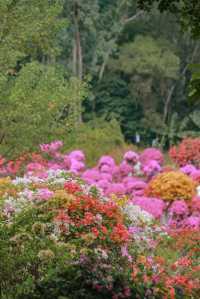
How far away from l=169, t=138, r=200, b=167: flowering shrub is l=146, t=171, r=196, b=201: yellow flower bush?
5.03 meters

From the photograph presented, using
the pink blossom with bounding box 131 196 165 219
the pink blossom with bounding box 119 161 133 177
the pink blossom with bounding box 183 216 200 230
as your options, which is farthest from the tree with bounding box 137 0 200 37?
the pink blossom with bounding box 119 161 133 177

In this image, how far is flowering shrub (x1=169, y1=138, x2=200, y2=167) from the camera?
24453 mm

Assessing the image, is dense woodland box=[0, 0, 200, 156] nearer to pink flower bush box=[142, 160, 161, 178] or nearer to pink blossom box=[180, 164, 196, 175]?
pink flower bush box=[142, 160, 161, 178]

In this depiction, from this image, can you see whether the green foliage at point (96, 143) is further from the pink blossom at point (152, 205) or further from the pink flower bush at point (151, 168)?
the pink blossom at point (152, 205)

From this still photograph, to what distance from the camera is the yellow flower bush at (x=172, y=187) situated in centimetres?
1900

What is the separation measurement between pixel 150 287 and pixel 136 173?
14.1 m

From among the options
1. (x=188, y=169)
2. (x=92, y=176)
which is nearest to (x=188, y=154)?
(x=188, y=169)

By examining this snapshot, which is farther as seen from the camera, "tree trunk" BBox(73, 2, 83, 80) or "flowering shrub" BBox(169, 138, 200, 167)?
"tree trunk" BBox(73, 2, 83, 80)

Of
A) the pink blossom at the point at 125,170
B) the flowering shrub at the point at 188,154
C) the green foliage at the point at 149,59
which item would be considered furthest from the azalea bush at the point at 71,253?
the green foliage at the point at 149,59

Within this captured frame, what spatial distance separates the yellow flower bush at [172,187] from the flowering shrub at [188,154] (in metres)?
5.03

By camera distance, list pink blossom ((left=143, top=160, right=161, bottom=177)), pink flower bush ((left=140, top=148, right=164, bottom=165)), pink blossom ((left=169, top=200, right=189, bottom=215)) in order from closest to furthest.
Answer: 1. pink blossom ((left=169, top=200, right=189, bottom=215))
2. pink blossom ((left=143, top=160, right=161, bottom=177))
3. pink flower bush ((left=140, top=148, right=164, bottom=165))

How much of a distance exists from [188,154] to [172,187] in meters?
5.54

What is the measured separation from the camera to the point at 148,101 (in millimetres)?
44438

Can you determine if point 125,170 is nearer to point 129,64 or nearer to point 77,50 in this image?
point 77,50
